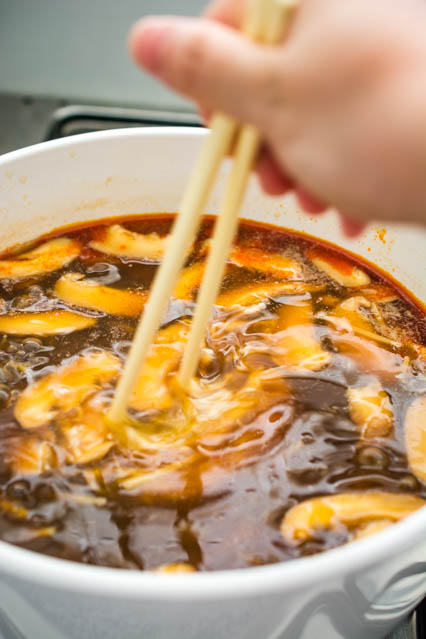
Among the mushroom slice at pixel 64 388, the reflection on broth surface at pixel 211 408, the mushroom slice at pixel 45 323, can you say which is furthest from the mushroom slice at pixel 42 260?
the mushroom slice at pixel 64 388

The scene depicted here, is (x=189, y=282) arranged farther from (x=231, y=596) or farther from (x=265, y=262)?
(x=231, y=596)

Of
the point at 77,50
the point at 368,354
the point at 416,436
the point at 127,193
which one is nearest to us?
the point at 416,436

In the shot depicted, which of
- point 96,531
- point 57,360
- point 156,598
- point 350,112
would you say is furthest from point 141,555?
point 350,112

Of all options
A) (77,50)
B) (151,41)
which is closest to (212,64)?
(151,41)

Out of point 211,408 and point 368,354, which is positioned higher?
point 368,354

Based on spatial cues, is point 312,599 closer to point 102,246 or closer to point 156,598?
point 156,598

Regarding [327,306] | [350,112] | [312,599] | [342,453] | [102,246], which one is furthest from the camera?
[102,246]

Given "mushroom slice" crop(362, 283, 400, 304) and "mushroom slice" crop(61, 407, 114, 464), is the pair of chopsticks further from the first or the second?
"mushroom slice" crop(362, 283, 400, 304)
